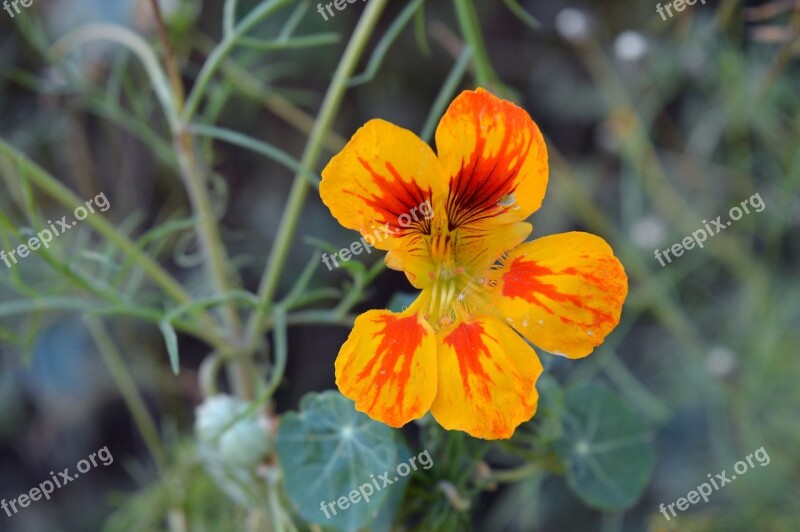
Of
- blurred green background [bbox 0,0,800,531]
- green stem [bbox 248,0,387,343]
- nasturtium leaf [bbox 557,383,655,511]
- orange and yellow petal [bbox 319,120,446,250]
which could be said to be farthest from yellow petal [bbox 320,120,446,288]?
blurred green background [bbox 0,0,800,531]

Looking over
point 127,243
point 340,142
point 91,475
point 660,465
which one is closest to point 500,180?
point 127,243

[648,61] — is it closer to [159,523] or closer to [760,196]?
[760,196]

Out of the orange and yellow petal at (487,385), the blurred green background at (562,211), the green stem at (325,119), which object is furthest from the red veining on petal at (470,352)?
the blurred green background at (562,211)

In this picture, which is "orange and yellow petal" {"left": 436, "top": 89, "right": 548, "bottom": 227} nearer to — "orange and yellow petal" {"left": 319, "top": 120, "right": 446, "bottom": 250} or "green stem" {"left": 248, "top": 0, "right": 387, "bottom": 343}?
"orange and yellow petal" {"left": 319, "top": 120, "right": 446, "bottom": 250}

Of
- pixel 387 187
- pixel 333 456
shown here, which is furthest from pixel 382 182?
pixel 333 456

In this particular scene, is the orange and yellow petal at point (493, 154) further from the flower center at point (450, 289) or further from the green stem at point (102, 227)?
the green stem at point (102, 227)

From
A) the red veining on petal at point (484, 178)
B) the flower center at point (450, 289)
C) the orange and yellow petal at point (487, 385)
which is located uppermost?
the red veining on petal at point (484, 178)
